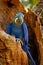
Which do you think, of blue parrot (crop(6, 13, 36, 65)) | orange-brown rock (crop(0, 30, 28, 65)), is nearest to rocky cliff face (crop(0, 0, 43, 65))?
blue parrot (crop(6, 13, 36, 65))

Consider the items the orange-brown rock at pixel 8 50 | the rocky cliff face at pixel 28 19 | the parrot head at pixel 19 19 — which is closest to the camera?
the orange-brown rock at pixel 8 50

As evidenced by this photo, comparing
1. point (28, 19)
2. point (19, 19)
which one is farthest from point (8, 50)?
point (28, 19)

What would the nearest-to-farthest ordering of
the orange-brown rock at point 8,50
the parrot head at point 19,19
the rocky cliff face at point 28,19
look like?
the orange-brown rock at point 8,50 < the parrot head at point 19,19 < the rocky cliff face at point 28,19

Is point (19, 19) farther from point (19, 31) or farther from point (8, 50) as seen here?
point (8, 50)

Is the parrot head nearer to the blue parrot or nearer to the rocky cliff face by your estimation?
the blue parrot

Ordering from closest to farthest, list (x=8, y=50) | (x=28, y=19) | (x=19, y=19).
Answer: (x=8, y=50), (x=19, y=19), (x=28, y=19)

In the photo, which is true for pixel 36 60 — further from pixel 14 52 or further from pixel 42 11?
pixel 42 11

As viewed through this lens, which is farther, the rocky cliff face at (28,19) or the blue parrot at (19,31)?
the rocky cliff face at (28,19)

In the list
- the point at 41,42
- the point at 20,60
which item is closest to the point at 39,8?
the point at 41,42

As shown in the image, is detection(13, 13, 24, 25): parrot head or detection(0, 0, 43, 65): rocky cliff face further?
detection(0, 0, 43, 65): rocky cliff face

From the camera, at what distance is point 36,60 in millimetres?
2457

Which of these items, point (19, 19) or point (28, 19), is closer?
point (19, 19)

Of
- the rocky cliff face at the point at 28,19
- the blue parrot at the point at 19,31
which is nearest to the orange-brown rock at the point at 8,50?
the blue parrot at the point at 19,31

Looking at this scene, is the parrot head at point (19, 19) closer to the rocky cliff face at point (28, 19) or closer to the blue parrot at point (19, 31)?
the blue parrot at point (19, 31)
